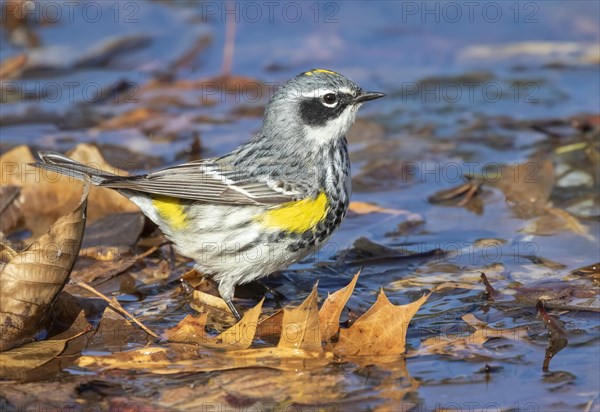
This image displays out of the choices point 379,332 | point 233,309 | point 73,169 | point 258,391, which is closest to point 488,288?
point 379,332

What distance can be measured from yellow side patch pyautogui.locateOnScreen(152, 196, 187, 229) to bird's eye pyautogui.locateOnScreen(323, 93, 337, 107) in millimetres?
1311

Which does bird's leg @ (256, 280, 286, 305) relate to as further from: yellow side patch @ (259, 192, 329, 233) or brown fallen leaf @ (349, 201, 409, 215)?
brown fallen leaf @ (349, 201, 409, 215)

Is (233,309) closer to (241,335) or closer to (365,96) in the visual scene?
(241,335)

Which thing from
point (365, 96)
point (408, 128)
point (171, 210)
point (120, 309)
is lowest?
point (120, 309)

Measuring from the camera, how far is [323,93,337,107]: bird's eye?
7152 millimetres

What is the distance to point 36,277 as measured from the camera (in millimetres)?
5441

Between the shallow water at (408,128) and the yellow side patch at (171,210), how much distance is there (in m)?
0.49

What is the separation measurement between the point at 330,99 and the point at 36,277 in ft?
8.85

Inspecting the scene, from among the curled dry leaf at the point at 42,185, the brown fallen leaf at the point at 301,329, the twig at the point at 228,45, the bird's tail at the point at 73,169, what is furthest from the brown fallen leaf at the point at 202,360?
the twig at the point at 228,45

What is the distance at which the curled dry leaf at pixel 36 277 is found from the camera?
5375 mm

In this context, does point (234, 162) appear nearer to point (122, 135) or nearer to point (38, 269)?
point (38, 269)

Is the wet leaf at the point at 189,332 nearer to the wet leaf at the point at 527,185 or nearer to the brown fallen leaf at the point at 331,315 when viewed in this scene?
the brown fallen leaf at the point at 331,315

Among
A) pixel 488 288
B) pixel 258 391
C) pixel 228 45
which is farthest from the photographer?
pixel 228 45

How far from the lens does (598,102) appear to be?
1084cm
